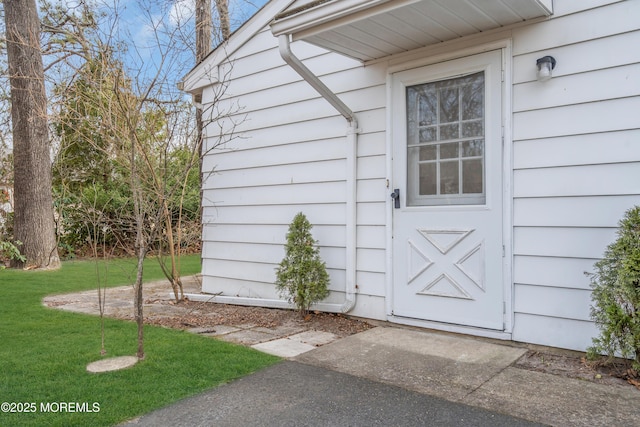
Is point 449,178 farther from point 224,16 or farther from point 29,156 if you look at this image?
point 29,156

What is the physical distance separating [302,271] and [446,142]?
1.69 m

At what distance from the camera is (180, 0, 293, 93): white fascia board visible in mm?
4801

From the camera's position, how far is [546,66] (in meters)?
3.07

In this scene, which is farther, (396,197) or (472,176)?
(396,197)

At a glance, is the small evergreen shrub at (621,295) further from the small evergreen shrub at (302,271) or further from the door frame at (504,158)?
the small evergreen shrub at (302,271)

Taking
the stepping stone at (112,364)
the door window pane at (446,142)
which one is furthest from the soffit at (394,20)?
the stepping stone at (112,364)

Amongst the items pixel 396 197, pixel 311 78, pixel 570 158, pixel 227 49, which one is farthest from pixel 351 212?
pixel 227 49

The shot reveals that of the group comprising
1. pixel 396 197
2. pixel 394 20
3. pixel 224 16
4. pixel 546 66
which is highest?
pixel 224 16

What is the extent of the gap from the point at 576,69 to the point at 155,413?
337 centimetres

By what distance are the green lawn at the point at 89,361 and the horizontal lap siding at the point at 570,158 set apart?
6.56 ft

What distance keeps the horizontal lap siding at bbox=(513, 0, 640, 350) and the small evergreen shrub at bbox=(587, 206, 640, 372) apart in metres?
0.23

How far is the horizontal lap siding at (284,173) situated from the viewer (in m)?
4.06

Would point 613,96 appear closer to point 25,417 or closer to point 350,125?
point 350,125

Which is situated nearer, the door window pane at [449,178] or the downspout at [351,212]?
the door window pane at [449,178]
